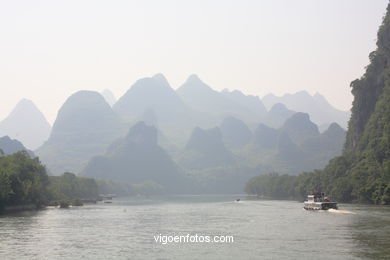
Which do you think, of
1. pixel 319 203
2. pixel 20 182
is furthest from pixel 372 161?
pixel 20 182

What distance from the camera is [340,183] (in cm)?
16162

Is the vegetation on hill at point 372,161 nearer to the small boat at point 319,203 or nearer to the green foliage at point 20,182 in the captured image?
the small boat at point 319,203

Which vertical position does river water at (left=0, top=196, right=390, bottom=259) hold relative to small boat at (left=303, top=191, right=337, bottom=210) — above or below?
below

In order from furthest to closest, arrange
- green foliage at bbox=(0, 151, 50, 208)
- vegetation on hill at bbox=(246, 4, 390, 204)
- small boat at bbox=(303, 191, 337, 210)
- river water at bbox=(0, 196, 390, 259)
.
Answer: vegetation on hill at bbox=(246, 4, 390, 204) < small boat at bbox=(303, 191, 337, 210) < green foliage at bbox=(0, 151, 50, 208) < river water at bbox=(0, 196, 390, 259)

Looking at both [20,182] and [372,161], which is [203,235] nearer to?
[20,182]

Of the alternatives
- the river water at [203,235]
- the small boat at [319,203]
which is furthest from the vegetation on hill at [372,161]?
the river water at [203,235]

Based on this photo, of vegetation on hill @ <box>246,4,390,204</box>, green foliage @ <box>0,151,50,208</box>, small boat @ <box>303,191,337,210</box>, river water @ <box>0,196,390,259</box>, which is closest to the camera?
river water @ <box>0,196,390,259</box>

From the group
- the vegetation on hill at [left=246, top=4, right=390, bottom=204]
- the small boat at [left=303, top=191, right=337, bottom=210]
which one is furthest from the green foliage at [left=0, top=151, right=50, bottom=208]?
the vegetation on hill at [left=246, top=4, right=390, bottom=204]

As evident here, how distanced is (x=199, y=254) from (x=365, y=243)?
1908 cm

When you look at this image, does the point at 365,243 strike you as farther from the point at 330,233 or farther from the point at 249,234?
the point at 249,234

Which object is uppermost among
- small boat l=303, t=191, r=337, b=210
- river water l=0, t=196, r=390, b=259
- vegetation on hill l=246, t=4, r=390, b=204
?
vegetation on hill l=246, t=4, r=390, b=204

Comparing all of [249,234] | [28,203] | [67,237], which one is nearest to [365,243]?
[249,234]

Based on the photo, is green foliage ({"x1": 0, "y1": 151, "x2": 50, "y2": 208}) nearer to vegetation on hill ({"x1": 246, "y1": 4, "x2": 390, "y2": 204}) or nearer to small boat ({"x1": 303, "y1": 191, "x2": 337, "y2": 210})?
small boat ({"x1": 303, "y1": 191, "x2": 337, "y2": 210})

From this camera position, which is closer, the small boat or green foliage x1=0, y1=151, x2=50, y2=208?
green foliage x1=0, y1=151, x2=50, y2=208
